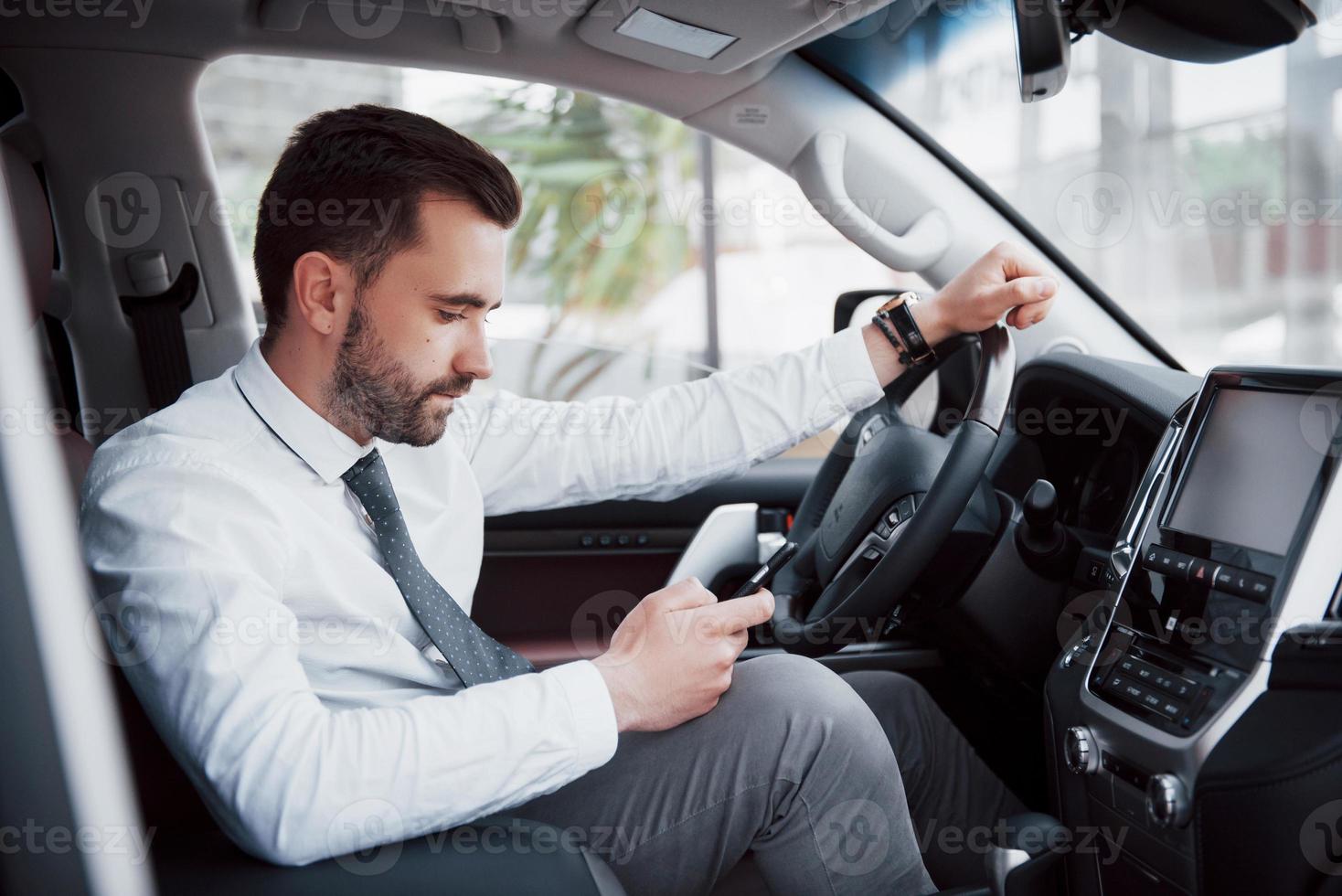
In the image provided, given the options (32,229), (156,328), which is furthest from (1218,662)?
(156,328)

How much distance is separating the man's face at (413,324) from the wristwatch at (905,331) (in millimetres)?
536

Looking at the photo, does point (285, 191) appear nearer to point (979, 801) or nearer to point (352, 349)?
point (352, 349)

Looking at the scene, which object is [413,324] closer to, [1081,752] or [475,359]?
[475,359]

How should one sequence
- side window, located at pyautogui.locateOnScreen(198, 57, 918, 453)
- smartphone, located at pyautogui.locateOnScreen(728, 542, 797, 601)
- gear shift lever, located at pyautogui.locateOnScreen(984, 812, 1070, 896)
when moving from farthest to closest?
1. side window, located at pyautogui.locateOnScreen(198, 57, 918, 453)
2. smartphone, located at pyautogui.locateOnScreen(728, 542, 797, 601)
3. gear shift lever, located at pyautogui.locateOnScreen(984, 812, 1070, 896)

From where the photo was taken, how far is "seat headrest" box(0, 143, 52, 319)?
1141mm

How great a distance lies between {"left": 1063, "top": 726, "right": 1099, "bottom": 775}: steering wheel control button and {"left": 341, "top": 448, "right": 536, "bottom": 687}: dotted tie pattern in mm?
586

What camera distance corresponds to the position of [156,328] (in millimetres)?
1622

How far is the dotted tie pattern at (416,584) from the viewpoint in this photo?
1.07 metres

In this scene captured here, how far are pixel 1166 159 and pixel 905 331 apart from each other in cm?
388

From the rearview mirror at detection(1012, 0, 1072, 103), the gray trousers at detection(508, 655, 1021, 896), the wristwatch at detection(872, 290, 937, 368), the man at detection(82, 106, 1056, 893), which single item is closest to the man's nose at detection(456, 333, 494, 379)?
the man at detection(82, 106, 1056, 893)

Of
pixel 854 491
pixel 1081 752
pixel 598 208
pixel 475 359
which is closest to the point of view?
pixel 1081 752

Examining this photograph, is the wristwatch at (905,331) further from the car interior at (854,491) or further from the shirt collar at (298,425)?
the shirt collar at (298,425)

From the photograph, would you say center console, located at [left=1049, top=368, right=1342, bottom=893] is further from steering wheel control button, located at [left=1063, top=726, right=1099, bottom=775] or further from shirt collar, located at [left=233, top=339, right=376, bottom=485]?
shirt collar, located at [left=233, top=339, right=376, bottom=485]

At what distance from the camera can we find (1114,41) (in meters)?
1.40
